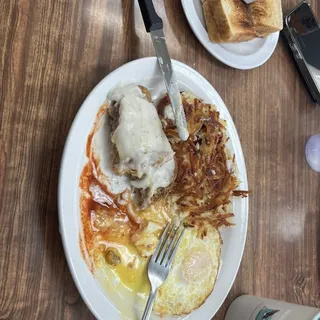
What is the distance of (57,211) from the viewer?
1196 mm

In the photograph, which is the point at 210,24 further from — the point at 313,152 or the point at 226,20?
the point at 313,152

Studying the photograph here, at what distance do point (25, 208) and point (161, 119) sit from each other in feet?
1.58

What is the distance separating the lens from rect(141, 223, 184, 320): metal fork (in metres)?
1.33

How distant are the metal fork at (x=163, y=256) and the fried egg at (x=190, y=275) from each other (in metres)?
0.05

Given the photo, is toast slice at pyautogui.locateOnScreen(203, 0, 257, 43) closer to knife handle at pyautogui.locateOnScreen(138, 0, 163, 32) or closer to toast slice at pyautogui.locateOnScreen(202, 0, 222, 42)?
toast slice at pyautogui.locateOnScreen(202, 0, 222, 42)

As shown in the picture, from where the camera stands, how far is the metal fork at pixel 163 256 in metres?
1.33

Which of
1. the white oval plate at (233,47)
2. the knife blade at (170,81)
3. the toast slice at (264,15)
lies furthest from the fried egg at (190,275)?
the toast slice at (264,15)

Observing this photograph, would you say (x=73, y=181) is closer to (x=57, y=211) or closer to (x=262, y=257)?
(x=57, y=211)

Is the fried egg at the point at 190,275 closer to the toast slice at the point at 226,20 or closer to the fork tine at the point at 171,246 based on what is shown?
the fork tine at the point at 171,246

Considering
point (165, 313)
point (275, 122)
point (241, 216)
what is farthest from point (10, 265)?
point (275, 122)

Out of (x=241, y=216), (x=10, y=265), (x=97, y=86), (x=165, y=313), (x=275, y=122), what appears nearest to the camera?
(x=10, y=265)

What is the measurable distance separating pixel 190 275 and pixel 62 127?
0.61 m

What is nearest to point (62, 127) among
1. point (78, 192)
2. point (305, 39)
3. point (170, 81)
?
point (78, 192)

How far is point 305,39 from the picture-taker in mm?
1926
